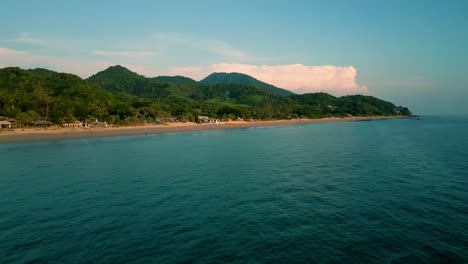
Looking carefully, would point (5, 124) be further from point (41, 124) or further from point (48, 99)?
point (48, 99)

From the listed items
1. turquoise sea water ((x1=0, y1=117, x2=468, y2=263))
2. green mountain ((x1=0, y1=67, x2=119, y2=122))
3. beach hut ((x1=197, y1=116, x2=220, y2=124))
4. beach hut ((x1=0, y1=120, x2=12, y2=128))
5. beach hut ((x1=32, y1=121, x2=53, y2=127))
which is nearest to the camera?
turquoise sea water ((x1=0, y1=117, x2=468, y2=263))

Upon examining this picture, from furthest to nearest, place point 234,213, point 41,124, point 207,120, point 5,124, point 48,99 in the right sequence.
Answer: point 207,120, point 48,99, point 41,124, point 5,124, point 234,213

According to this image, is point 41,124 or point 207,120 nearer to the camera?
point 41,124

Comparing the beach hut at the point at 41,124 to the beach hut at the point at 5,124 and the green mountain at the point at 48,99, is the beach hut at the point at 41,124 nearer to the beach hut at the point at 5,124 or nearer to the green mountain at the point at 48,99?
the green mountain at the point at 48,99

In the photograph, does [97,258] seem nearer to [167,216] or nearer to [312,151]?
[167,216]

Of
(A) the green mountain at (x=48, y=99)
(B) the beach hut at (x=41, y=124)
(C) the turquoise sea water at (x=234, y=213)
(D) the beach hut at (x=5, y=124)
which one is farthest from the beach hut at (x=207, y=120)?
(C) the turquoise sea water at (x=234, y=213)

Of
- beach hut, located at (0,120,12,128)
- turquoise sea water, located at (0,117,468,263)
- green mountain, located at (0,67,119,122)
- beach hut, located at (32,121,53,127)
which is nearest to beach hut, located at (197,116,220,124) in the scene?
green mountain, located at (0,67,119,122)

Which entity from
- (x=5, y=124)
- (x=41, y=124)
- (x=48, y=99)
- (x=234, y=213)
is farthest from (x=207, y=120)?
(x=234, y=213)

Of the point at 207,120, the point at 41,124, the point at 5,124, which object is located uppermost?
the point at 207,120

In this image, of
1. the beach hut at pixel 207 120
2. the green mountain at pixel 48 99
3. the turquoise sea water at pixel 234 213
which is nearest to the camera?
the turquoise sea water at pixel 234 213

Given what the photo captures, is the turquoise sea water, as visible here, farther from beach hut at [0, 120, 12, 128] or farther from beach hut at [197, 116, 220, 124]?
beach hut at [197, 116, 220, 124]
